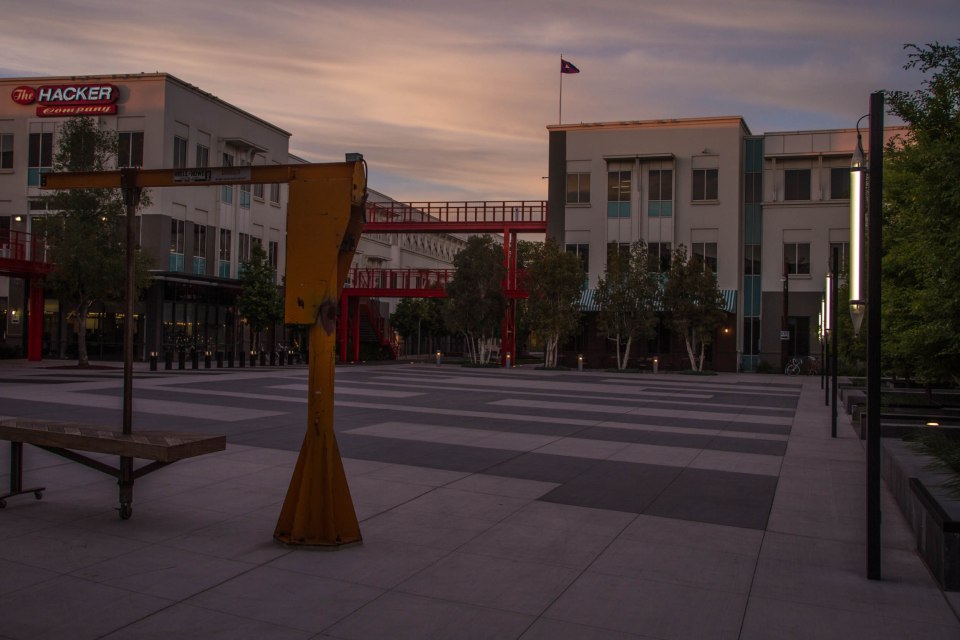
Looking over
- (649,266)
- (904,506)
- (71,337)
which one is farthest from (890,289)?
(71,337)

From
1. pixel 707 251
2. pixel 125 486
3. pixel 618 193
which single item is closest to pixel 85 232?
pixel 125 486

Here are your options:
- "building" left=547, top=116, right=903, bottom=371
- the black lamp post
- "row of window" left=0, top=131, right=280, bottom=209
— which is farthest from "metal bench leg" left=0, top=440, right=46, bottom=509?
"building" left=547, top=116, right=903, bottom=371

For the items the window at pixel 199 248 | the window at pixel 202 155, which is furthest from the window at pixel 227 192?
the window at pixel 199 248

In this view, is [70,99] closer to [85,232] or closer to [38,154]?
[38,154]

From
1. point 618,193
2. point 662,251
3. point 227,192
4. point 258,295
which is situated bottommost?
point 258,295

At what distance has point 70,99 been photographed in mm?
42156

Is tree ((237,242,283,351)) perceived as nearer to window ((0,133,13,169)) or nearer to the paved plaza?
window ((0,133,13,169))

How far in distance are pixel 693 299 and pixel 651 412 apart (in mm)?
23352

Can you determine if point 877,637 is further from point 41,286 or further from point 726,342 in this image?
point 726,342

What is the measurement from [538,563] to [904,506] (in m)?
4.35

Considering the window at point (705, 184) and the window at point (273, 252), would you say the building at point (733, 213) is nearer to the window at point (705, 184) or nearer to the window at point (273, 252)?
the window at point (705, 184)

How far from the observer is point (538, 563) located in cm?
691

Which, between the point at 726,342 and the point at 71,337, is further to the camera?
the point at 726,342

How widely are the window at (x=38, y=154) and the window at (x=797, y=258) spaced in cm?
3923
